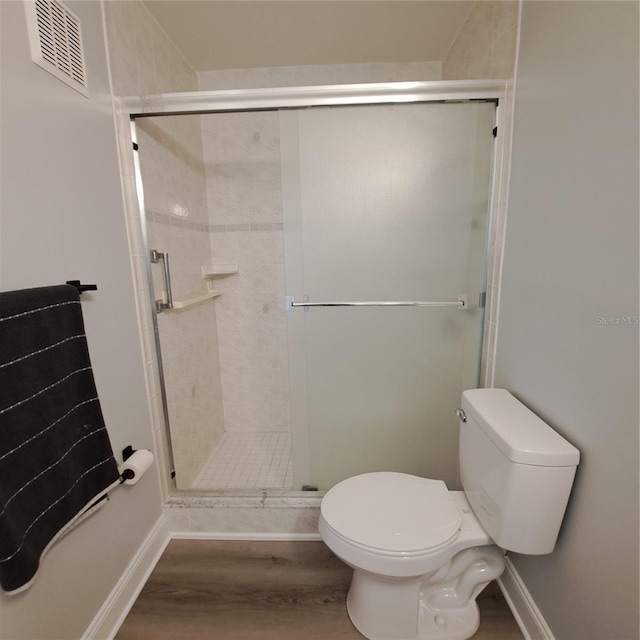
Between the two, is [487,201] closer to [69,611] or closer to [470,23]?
[470,23]

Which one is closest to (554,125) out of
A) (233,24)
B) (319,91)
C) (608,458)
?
(319,91)

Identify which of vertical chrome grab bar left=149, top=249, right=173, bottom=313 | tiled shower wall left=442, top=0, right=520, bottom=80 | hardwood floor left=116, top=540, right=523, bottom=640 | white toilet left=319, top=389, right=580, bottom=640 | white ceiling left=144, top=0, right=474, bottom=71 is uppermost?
white ceiling left=144, top=0, right=474, bottom=71

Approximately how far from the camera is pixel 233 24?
1532 millimetres

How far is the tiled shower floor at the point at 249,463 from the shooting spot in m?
1.74

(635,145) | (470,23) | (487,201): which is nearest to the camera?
(635,145)

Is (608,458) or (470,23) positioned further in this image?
(470,23)

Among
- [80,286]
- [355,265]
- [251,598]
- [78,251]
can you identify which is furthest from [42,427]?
[355,265]

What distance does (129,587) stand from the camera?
1.26 meters

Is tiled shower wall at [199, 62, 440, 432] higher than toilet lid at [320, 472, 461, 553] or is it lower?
higher

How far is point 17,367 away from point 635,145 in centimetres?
152

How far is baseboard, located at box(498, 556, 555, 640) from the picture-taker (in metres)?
1.05

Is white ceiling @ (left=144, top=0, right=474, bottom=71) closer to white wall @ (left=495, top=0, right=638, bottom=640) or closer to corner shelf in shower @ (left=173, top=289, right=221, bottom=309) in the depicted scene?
white wall @ (left=495, top=0, right=638, bottom=640)

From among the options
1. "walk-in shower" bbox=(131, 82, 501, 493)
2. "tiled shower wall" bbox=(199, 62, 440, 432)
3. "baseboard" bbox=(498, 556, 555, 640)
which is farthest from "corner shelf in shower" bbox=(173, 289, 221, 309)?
"baseboard" bbox=(498, 556, 555, 640)

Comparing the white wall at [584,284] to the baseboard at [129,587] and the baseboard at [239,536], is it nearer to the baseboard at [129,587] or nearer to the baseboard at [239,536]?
the baseboard at [239,536]
